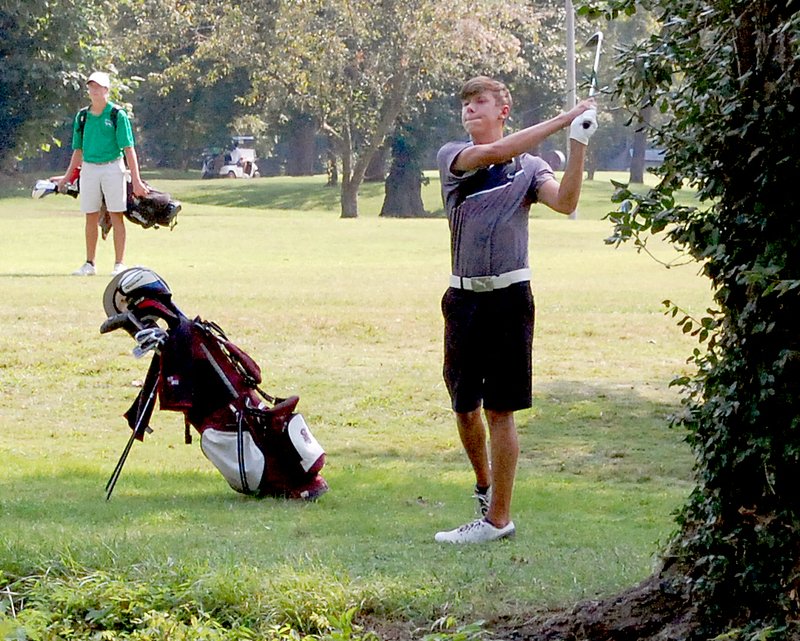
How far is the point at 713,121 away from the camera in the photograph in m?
4.29

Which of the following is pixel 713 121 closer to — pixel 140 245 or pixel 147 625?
pixel 147 625

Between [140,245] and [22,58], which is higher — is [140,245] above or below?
below

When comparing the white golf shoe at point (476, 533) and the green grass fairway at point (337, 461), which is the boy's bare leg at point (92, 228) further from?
the white golf shoe at point (476, 533)

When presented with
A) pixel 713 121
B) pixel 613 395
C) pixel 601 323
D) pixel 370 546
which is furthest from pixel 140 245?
pixel 713 121

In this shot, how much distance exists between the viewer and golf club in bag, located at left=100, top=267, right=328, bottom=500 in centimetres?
703

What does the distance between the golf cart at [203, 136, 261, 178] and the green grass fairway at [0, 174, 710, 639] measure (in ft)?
166

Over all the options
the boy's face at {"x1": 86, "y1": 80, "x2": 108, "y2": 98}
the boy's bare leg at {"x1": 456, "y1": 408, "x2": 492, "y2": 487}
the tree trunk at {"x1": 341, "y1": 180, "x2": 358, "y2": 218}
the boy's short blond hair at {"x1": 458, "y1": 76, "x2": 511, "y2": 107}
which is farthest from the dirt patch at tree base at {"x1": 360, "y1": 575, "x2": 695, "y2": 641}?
the tree trunk at {"x1": 341, "y1": 180, "x2": 358, "y2": 218}

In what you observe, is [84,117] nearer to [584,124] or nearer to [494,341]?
[494,341]

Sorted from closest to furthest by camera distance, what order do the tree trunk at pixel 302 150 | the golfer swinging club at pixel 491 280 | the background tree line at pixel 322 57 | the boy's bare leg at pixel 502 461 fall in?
the golfer swinging club at pixel 491 280 < the boy's bare leg at pixel 502 461 < the background tree line at pixel 322 57 < the tree trunk at pixel 302 150

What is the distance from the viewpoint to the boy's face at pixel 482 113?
238 inches

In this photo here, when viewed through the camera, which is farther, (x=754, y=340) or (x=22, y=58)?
(x=22, y=58)

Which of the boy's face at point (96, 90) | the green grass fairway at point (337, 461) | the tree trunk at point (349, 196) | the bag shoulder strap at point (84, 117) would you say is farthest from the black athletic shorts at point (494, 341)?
the tree trunk at point (349, 196)

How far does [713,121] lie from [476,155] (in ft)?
5.67

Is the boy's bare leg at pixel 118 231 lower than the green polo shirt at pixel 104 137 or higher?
lower
